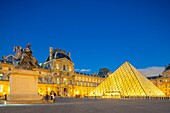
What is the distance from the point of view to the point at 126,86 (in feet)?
160

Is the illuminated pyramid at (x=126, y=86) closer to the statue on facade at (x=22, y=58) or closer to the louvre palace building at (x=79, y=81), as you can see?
the louvre palace building at (x=79, y=81)

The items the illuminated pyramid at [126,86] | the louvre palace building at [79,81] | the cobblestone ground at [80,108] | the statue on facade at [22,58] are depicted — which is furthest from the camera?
the louvre palace building at [79,81]

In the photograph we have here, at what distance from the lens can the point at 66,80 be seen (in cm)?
7756

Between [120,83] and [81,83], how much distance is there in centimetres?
3787

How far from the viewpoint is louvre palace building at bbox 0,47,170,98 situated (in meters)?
48.3

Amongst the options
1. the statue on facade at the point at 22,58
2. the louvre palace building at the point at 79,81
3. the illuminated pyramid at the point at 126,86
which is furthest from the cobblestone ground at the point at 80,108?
the illuminated pyramid at the point at 126,86

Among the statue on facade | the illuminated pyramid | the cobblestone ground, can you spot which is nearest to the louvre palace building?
the illuminated pyramid

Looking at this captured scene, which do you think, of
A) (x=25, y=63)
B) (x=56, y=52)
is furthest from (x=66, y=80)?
(x=25, y=63)

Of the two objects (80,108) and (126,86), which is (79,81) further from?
(80,108)

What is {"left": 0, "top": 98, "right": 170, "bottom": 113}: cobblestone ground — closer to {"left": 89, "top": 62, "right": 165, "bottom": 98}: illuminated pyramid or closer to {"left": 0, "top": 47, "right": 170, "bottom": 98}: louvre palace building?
{"left": 0, "top": 47, "right": 170, "bottom": 98}: louvre palace building

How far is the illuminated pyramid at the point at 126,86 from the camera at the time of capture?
46438 millimetres

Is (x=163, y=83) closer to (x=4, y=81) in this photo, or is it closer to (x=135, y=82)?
(x=135, y=82)

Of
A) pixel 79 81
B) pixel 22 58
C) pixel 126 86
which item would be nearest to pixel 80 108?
pixel 22 58

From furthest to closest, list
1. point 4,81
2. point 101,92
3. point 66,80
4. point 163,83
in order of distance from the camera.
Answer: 1. point 163,83
2. point 66,80
3. point 4,81
4. point 101,92
